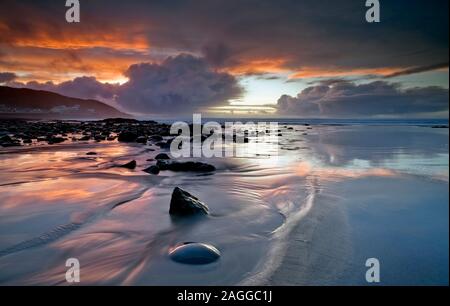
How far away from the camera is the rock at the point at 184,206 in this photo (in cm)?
401

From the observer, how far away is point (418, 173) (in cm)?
643

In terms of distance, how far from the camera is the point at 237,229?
3559mm

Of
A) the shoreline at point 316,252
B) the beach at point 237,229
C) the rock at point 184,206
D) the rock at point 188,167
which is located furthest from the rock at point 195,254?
the rock at point 188,167

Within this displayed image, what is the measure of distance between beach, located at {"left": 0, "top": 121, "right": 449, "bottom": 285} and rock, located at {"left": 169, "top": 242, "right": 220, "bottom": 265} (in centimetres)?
7

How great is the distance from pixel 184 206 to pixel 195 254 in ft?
4.39

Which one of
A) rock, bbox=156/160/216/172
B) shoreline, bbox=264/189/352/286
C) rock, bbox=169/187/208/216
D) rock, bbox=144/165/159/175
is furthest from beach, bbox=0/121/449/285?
rock, bbox=156/160/216/172

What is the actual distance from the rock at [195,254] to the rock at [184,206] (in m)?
1.14

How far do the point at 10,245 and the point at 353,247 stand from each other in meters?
3.81

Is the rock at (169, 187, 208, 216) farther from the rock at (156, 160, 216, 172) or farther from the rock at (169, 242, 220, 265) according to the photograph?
the rock at (156, 160, 216, 172)

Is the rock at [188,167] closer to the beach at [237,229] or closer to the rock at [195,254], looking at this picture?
the beach at [237,229]

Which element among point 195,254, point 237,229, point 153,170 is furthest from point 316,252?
point 153,170

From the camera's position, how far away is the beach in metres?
2.53
